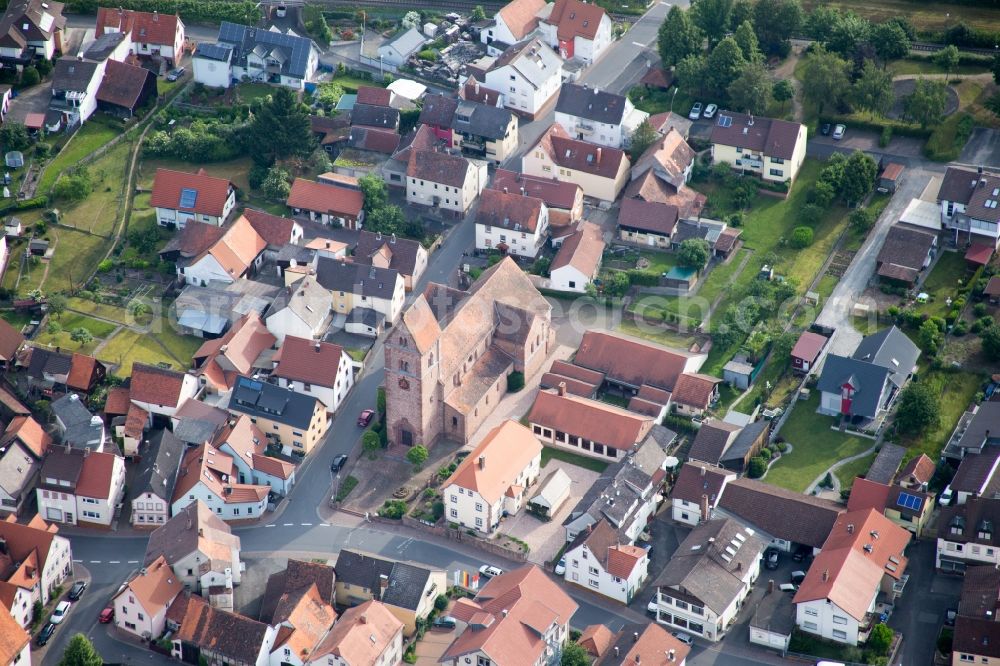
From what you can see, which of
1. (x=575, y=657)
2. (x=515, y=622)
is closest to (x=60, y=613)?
(x=515, y=622)

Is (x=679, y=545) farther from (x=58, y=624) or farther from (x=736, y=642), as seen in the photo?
(x=58, y=624)

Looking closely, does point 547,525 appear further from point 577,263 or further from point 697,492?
point 577,263

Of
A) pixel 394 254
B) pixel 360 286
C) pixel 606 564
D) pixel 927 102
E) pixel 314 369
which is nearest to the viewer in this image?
pixel 606 564

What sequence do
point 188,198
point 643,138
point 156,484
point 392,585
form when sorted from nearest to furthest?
point 392,585 → point 156,484 → point 188,198 → point 643,138

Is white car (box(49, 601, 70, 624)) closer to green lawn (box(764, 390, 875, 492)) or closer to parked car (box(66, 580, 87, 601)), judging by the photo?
parked car (box(66, 580, 87, 601))

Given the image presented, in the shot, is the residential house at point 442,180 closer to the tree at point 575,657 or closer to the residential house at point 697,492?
the residential house at point 697,492

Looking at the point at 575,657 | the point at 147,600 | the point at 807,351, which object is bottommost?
the point at 147,600

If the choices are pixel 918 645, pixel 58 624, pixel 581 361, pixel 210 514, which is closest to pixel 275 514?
pixel 210 514

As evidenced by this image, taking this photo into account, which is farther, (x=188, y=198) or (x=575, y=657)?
(x=188, y=198)
